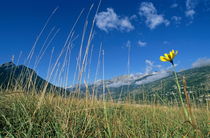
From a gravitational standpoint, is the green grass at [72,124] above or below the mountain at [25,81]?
below

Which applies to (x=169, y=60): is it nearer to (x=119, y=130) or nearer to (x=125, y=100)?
(x=119, y=130)

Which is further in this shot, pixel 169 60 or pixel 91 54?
pixel 91 54

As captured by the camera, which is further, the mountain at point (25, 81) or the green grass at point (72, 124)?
the mountain at point (25, 81)

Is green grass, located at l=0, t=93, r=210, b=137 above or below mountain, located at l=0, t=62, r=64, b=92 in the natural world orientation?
below

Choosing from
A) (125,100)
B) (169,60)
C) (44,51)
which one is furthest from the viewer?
(125,100)

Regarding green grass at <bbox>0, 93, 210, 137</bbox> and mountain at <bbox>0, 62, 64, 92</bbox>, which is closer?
green grass at <bbox>0, 93, 210, 137</bbox>

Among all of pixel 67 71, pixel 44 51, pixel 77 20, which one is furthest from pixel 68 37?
pixel 44 51

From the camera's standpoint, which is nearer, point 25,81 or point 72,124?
point 72,124

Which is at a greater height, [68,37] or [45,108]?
[68,37]

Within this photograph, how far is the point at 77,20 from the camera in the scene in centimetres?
284

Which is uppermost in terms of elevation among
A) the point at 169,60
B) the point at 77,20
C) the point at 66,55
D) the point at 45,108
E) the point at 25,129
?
the point at 77,20

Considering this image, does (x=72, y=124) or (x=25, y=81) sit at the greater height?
(x=25, y=81)

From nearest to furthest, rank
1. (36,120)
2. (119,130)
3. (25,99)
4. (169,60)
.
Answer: (169,60)
(119,130)
(36,120)
(25,99)

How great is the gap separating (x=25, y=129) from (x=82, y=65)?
1.12m
